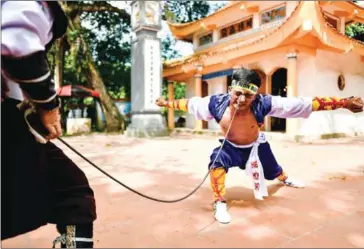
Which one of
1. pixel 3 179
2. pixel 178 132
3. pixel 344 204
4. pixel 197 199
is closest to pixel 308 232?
pixel 344 204

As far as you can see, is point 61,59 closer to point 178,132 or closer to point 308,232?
point 178,132

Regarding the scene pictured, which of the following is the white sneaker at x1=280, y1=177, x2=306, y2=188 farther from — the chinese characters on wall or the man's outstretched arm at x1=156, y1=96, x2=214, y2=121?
the chinese characters on wall

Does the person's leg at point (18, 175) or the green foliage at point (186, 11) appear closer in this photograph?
the person's leg at point (18, 175)

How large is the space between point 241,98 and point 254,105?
0.71ft

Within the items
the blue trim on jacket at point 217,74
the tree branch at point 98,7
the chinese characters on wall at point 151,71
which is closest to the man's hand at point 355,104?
the chinese characters on wall at point 151,71

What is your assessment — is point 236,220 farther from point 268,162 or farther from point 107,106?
point 107,106

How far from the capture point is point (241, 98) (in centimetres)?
236

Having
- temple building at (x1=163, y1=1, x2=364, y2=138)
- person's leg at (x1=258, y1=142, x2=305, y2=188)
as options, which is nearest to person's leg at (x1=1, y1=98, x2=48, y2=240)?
person's leg at (x1=258, y1=142, x2=305, y2=188)

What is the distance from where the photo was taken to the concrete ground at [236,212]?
2014mm

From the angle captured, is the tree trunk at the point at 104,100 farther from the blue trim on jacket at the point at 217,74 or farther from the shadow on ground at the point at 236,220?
the shadow on ground at the point at 236,220

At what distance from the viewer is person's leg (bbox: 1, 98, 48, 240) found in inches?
50.8

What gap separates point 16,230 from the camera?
1330mm

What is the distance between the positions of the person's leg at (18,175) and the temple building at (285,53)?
9.89ft

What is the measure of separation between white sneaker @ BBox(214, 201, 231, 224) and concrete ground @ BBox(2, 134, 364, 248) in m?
0.05
